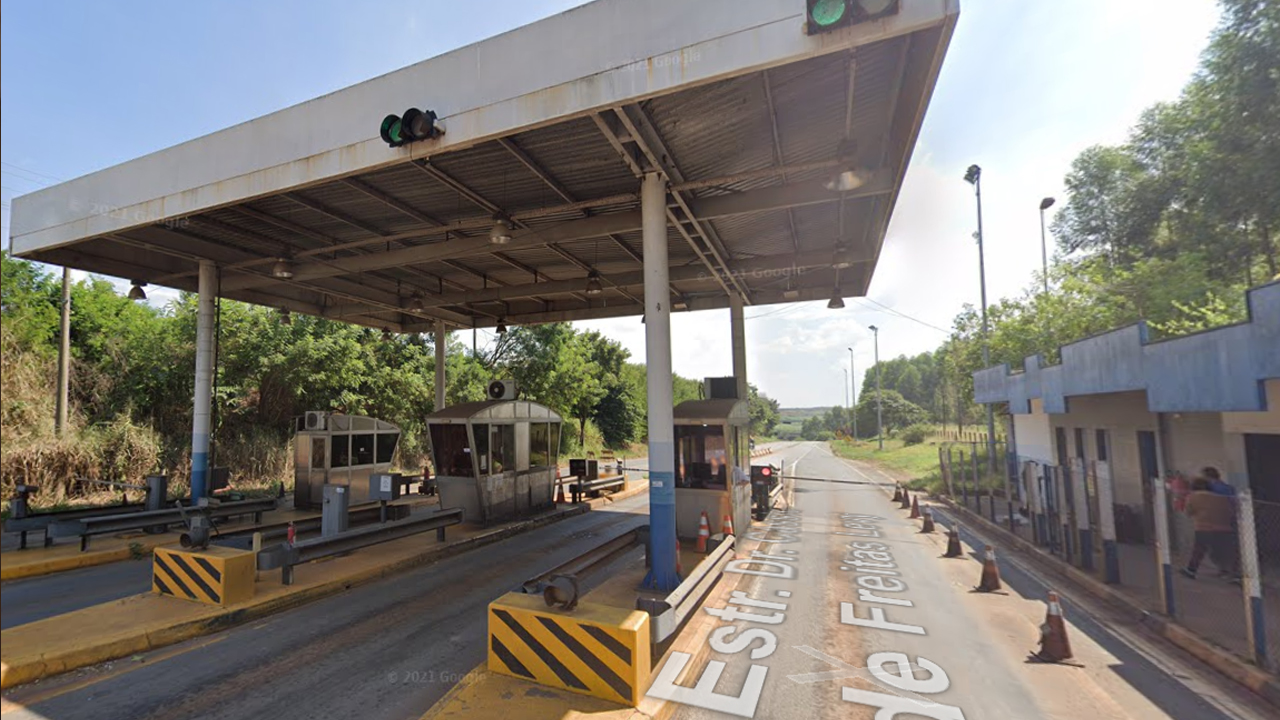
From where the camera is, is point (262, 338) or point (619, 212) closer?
point (619, 212)

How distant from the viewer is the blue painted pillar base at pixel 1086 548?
872 cm

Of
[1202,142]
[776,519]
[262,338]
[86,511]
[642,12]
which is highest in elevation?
[1202,142]

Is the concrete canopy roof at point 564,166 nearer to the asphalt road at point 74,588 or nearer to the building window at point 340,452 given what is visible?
the building window at point 340,452

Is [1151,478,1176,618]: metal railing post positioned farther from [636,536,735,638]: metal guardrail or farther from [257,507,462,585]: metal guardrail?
[257,507,462,585]: metal guardrail

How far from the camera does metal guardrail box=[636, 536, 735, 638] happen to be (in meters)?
5.01

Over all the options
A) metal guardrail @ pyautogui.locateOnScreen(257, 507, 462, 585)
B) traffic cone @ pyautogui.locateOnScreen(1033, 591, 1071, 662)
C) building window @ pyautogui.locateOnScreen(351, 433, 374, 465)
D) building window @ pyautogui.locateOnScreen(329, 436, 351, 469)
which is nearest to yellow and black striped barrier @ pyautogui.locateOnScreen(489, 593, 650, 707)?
metal guardrail @ pyautogui.locateOnScreen(257, 507, 462, 585)

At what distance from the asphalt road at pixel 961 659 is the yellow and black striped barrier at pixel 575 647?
577 mm

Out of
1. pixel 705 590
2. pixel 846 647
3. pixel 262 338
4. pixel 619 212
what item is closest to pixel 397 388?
pixel 262 338

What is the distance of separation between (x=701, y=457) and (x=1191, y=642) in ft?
21.4

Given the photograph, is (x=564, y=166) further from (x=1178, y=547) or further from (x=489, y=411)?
(x=1178, y=547)

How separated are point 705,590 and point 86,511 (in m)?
12.6

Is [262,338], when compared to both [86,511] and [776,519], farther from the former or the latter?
[776,519]

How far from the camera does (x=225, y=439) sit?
18641 millimetres

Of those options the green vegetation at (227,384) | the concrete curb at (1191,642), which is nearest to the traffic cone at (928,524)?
the concrete curb at (1191,642)
